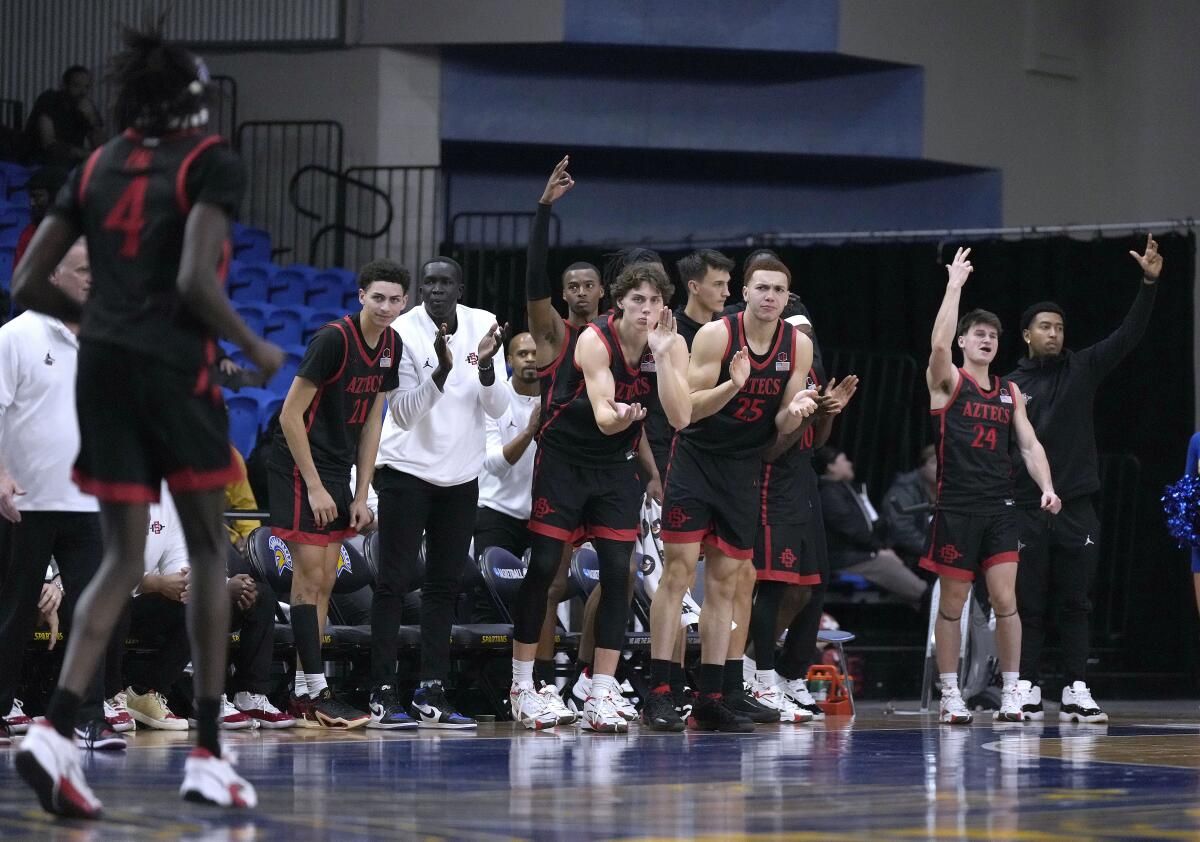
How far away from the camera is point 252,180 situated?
14922mm

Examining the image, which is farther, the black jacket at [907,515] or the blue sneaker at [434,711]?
the black jacket at [907,515]

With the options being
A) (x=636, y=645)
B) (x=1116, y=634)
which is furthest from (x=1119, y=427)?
(x=636, y=645)

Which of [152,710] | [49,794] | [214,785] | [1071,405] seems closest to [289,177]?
[1071,405]

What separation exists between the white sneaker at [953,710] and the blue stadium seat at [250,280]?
6821mm

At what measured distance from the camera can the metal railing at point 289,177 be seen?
14656 mm

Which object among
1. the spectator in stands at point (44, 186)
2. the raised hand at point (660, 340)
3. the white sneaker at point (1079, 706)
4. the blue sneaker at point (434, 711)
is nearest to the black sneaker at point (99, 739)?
the blue sneaker at point (434, 711)

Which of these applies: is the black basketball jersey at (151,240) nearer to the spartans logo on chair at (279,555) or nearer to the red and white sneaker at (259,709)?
the red and white sneaker at (259,709)

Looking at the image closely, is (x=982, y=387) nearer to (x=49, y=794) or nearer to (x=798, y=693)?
(x=798, y=693)

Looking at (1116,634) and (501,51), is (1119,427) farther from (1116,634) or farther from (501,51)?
(501,51)

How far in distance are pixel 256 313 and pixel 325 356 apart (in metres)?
5.69

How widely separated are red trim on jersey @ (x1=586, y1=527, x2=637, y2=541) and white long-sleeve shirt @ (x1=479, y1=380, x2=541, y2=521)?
103 centimetres

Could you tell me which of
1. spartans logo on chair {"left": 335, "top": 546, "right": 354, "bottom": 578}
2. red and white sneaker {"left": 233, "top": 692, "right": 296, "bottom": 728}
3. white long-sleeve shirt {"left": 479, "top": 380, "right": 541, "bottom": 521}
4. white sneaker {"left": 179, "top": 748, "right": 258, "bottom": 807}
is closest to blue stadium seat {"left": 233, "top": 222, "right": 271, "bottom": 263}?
white long-sleeve shirt {"left": 479, "top": 380, "right": 541, "bottom": 521}

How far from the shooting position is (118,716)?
6.12 metres

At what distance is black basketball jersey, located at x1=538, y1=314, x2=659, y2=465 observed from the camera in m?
6.71
